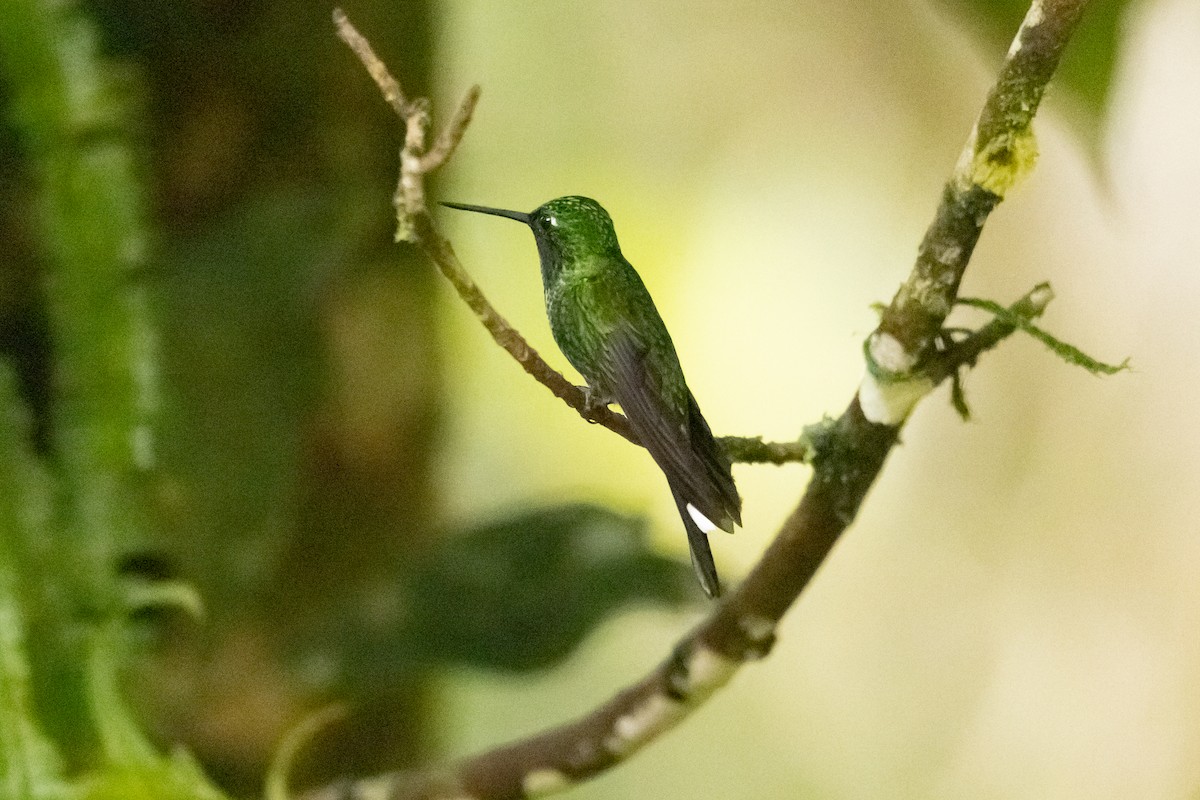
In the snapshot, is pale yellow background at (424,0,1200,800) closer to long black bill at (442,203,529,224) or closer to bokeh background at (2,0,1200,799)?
bokeh background at (2,0,1200,799)

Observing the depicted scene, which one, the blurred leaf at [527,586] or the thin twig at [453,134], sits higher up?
the thin twig at [453,134]

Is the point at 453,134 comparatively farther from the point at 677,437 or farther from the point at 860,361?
the point at 860,361

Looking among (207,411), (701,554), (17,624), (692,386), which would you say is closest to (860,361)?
(692,386)

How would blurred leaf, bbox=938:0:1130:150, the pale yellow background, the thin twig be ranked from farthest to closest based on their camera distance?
the pale yellow background, blurred leaf, bbox=938:0:1130:150, the thin twig

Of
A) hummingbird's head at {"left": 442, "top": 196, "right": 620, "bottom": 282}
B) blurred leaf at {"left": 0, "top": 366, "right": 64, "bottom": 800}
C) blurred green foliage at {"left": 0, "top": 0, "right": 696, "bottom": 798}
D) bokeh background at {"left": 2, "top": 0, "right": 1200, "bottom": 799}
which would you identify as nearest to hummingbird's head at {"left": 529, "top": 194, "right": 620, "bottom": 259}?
hummingbird's head at {"left": 442, "top": 196, "right": 620, "bottom": 282}

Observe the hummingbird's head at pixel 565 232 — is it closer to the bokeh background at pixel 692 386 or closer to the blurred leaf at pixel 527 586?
the bokeh background at pixel 692 386

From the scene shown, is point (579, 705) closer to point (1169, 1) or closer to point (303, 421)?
point (303, 421)

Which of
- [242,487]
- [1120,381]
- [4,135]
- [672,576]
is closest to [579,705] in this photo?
[672,576]

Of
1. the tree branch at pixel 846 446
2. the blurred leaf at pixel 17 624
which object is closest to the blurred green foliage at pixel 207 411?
the blurred leaf at pixel 17 624
